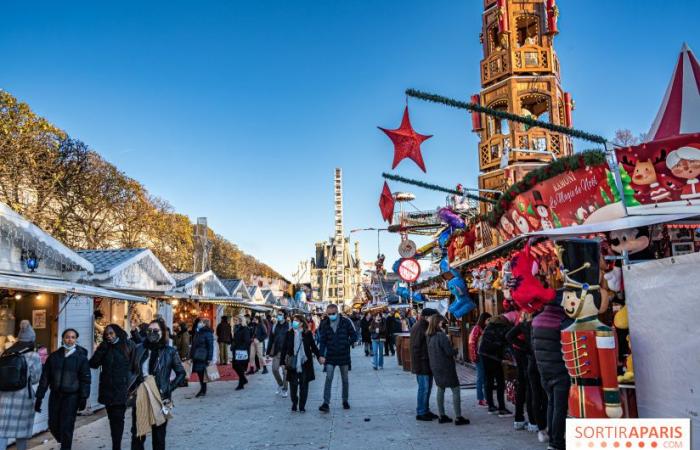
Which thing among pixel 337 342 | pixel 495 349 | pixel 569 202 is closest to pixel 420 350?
pixel 495 349

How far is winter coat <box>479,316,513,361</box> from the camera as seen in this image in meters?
7.93

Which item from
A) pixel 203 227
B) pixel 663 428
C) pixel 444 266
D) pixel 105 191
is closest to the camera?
pixel 663 428

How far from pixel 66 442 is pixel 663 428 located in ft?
20.9

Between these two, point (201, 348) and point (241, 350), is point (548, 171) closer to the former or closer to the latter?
point (201, 348)

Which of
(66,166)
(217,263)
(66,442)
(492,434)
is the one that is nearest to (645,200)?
(492,434)

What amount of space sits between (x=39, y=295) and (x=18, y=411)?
4678 mm

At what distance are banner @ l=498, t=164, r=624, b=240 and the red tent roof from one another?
82cm

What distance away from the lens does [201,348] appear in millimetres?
12289

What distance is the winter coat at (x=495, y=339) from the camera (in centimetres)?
793

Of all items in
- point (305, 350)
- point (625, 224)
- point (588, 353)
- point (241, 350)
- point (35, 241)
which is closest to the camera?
point (588, 353)

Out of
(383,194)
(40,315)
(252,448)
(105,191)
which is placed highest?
(105,191)

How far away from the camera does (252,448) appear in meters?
6.88

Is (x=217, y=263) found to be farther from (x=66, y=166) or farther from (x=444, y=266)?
(x=444, y=266)

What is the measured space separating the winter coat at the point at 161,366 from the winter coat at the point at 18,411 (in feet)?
4.10
